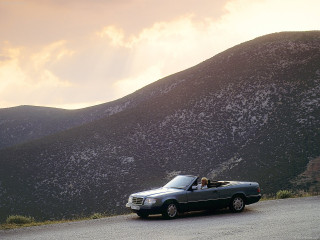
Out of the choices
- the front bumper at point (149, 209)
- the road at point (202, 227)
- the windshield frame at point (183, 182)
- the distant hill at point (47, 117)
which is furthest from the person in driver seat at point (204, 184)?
the distant hill at point (47, 117)

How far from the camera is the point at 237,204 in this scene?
52.2 feet

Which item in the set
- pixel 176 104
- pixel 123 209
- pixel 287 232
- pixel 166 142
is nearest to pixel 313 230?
pixel 287 232

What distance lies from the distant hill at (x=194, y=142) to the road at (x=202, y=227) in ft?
77.0

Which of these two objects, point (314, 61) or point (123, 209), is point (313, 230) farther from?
point (314, 61)

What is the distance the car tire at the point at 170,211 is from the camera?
14.4m

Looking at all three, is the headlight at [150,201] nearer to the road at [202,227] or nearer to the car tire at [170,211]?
the car tire at [170,211]

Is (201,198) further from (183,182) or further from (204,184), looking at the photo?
(183,182)

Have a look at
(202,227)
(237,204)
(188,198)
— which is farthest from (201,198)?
(202,227)

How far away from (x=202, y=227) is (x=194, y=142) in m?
43.4

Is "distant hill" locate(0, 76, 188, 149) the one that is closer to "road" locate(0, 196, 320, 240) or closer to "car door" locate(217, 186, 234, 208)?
"car door" locate(217, 186, 234, 208)

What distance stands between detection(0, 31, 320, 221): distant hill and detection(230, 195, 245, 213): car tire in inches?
875

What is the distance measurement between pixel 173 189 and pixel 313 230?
19.1 feet

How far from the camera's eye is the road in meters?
10.8

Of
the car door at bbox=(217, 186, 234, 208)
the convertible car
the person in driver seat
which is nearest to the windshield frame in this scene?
the convertible car
